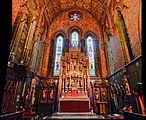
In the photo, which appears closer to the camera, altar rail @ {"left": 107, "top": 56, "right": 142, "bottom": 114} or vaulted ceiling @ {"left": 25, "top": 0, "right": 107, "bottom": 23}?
altar rail @ {"left": 107, "top": 56, "right": 142, "bottom": 114}

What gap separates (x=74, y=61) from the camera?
12664 millimetres

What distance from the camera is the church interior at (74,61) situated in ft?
24.1

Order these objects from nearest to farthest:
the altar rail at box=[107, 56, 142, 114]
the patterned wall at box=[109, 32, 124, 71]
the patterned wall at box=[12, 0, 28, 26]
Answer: the altar rail at box=[107, 56, 142, 114], the patterned wall at box=[12, 0, 28, 26], the patterned wall at box=[109, 32, 124, 71]

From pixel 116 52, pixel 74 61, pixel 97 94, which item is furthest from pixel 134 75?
pixel 74 61

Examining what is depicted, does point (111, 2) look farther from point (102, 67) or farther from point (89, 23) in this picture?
point (102, 67)

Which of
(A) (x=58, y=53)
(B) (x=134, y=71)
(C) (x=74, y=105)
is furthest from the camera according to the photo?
(A) (x=58, y=53)

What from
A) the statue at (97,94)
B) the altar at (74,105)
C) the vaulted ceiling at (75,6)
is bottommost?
the altar at (74,105)

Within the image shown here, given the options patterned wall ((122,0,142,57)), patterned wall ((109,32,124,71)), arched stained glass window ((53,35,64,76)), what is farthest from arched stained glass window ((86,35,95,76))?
patterned wall ((122,0,142,57))

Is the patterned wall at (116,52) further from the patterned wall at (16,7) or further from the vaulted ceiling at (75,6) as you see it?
the patterned wall at (16,7)

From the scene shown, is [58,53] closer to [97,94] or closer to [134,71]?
[97,94]

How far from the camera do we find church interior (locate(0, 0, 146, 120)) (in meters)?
7.35

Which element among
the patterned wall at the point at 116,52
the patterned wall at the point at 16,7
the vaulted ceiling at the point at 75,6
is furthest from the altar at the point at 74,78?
the patterned wall at the point at 16,7

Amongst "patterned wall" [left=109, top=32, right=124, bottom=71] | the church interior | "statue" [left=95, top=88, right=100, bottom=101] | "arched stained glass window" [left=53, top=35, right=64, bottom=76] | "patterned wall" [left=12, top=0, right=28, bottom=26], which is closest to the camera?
"patterned wall" [left=12, top=0, right=28, bottom=26]

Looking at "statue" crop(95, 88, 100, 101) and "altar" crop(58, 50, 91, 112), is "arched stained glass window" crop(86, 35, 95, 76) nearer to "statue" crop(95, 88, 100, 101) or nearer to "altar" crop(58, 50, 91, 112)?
"altar" crop(58, 50, 91, 112)
